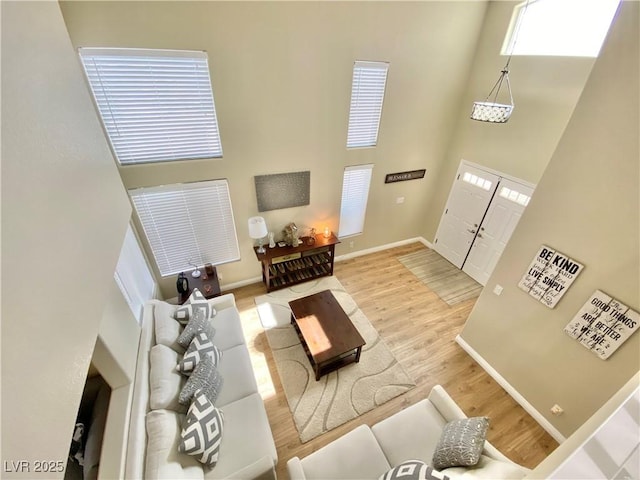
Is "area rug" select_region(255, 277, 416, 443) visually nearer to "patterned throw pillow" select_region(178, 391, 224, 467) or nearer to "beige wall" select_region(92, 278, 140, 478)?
"patterned throw pillow" select_region(178, 391, 224, 467)

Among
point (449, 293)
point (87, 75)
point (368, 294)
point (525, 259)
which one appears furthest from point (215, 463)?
point (449, 293)

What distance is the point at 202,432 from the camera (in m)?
1.94

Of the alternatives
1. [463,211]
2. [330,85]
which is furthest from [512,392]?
[330,85]

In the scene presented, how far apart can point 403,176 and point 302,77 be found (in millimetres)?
2536

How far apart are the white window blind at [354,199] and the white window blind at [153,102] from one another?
218cm

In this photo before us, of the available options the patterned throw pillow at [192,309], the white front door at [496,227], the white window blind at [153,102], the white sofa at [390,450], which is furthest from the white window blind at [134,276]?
the white front door at [496,227]

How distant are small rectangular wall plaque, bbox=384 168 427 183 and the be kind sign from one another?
104 inches

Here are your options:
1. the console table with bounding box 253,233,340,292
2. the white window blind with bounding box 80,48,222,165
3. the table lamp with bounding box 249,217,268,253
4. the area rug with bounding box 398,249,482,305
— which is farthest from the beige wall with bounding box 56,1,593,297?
the area rug with bounding box 398,249,482,305

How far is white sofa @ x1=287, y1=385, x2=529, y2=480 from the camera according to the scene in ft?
6.42

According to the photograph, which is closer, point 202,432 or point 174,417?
point 202,432

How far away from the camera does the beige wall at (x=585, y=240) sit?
76.0 inches

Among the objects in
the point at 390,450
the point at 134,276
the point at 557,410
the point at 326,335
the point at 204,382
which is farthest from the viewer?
the point at 326,335

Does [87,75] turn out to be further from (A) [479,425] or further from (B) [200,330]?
(A) [479,425]

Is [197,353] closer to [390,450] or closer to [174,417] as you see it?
[174,417]
